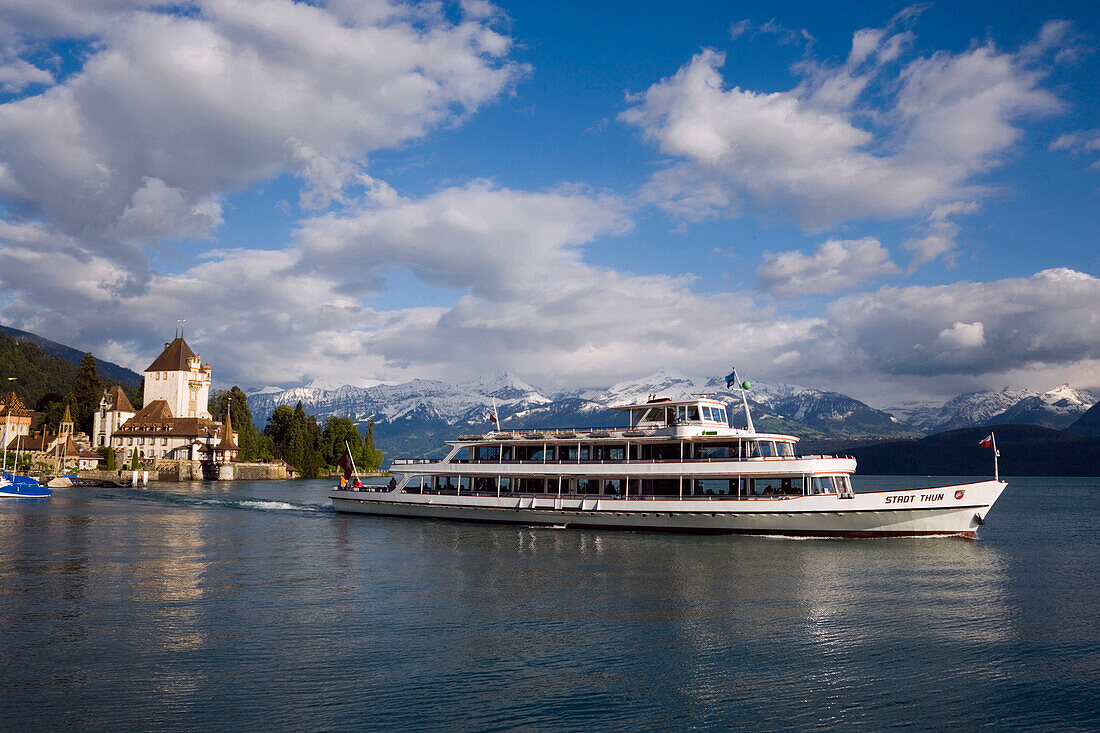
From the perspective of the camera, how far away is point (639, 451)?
57281 millimetres

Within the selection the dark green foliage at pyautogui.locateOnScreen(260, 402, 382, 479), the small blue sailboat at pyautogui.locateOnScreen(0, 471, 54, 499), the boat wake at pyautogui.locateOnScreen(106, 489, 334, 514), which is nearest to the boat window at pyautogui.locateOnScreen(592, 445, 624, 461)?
the boat wake at pyautogui.locateOnScreen(106, 489, 334, 514)

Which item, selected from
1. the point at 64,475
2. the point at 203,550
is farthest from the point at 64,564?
the point at 64,475

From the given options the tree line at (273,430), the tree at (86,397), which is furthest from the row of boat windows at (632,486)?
the tree at (86,397)

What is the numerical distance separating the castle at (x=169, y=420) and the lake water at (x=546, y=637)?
125 metres

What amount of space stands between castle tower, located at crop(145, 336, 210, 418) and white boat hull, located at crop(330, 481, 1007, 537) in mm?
144764

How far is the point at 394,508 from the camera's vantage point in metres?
67.6

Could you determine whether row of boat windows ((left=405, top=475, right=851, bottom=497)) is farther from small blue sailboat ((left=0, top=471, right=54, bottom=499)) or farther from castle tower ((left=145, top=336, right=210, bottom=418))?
castle tower ((left=145, top=336, right=210, bottom=418))

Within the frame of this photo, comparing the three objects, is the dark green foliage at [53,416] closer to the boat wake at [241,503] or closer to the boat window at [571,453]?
the boat wake at [241,503]

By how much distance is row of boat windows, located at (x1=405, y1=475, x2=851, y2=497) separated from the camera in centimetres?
5200

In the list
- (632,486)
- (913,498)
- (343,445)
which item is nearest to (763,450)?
(913,498)

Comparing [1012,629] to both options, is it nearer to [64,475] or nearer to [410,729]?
[410,729]

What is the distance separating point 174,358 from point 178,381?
18.7ft

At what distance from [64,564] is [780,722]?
124ft

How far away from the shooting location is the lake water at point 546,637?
1981 centimetres
